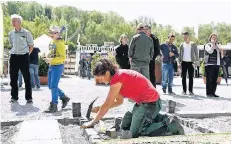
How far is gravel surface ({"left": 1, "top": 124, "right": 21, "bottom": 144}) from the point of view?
4.83 metres

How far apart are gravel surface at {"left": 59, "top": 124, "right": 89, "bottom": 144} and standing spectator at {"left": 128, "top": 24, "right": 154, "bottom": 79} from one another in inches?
105

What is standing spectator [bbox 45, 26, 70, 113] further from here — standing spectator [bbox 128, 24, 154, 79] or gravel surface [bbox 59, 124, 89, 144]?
standing spectator [bbox 128, 24, 154, 79]

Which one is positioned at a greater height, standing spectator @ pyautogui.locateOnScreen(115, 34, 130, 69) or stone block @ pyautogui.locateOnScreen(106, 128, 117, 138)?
standing spectator @ pyautogui.locateOnScreen(115, 34, 130, 69)

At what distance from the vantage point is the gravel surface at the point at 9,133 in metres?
4.83

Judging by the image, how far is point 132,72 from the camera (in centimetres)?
458

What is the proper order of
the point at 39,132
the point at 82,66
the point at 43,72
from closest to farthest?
the point at 39,132 < the point at 43,72 < the point at 82,66

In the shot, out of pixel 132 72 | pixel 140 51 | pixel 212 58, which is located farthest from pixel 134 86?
pixel 212 58

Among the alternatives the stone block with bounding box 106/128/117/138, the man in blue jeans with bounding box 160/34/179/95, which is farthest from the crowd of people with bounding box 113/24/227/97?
the stone block with bounding box 106/128/117/138

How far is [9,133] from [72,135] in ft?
2.83

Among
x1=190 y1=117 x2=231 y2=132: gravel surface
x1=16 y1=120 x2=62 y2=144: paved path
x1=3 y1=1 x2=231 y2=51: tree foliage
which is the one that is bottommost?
x1=190 y1=117 x2=231 y2=132: gravel surface

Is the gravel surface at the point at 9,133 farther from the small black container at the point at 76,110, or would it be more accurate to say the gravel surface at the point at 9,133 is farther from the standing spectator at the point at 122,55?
the standing spectator at the point at 122,55

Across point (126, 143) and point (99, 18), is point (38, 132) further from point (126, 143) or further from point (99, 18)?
point (99, 18)

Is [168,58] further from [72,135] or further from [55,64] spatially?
[72,135]

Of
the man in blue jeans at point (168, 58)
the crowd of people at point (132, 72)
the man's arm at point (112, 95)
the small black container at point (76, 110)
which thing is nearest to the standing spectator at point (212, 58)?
the crowd of people at point (132, 72)
